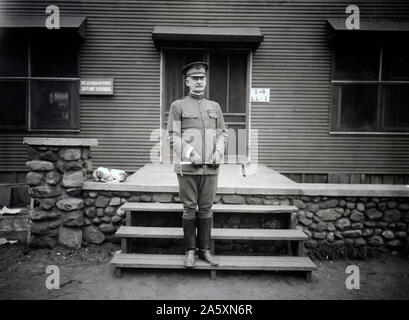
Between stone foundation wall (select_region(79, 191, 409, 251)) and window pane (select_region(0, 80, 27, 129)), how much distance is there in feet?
14.0

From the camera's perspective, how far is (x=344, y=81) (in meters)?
7.29

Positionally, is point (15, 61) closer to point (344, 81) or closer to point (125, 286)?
point (125, 286)

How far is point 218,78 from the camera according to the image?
7.32 m

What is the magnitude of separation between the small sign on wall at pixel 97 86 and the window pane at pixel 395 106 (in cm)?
663

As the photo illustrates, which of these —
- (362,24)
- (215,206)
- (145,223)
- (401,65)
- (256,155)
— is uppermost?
(362,24)

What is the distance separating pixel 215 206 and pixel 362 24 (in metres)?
5.74

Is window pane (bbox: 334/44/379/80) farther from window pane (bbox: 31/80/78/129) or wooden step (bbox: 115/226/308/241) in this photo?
window pane (bbox: 31/80/78/129)

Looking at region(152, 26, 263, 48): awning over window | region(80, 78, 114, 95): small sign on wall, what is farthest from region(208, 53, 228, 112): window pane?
region(80, 78, 114, 95): small sign on wall

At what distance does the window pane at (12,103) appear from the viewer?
282 inches

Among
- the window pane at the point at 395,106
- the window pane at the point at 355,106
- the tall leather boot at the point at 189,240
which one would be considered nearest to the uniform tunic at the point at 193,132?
the tall leather boot at the point at 189,240

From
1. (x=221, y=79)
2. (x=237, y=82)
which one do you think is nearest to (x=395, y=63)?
(x=237, y=82)

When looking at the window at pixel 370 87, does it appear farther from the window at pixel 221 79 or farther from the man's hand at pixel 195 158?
the man's hand at pixel 195 158

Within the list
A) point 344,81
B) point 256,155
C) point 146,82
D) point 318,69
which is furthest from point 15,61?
point 344,81

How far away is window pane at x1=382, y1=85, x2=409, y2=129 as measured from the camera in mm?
7320
